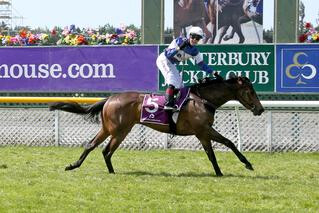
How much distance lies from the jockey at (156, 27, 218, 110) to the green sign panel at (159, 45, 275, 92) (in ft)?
11.9

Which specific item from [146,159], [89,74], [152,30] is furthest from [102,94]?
[146,159]

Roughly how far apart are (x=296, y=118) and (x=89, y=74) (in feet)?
13.6

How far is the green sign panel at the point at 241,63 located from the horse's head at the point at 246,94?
3441 millimetres

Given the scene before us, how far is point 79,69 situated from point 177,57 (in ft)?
16.0

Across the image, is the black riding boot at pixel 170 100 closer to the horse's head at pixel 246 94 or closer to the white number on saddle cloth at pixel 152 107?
the white number on saddle cloth at pixel 152 107

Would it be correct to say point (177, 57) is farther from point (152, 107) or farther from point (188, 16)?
point (188, 16)

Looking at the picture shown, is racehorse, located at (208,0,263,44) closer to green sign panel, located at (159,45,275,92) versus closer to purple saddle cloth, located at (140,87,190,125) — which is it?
green sign panel, located at (159,45,275,92)

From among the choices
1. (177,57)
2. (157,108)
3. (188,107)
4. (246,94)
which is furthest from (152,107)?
(246,94)

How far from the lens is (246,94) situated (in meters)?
9.03

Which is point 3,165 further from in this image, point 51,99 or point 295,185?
point 295,185

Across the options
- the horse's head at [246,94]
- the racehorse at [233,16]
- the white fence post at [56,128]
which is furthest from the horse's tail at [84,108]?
the racehorse at [233,16]

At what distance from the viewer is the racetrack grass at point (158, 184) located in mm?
6434

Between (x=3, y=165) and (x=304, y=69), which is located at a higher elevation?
(x=304, y=69)

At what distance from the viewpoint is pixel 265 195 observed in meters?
7.03
